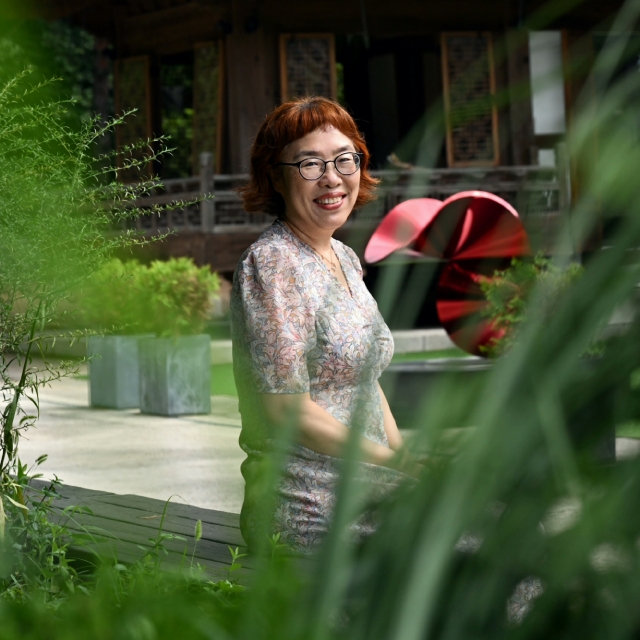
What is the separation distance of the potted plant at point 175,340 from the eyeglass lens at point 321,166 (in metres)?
5.75

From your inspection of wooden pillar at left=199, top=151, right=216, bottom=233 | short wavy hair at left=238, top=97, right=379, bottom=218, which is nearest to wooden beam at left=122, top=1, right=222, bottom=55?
wooden pillar at left=199, top=151, right=216, bottom=233

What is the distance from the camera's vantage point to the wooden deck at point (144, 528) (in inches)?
91.9

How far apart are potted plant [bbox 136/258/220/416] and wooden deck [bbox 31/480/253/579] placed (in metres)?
4.88

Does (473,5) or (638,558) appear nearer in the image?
(638,558)

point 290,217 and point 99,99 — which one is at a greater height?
point 99,99

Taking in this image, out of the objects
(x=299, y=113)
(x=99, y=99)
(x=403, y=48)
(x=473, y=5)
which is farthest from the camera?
(x=99, y=99)

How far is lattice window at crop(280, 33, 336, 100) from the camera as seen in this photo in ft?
52.7

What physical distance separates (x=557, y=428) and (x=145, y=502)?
2955 mm

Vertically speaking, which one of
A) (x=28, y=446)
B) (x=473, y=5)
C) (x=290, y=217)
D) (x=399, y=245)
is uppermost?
(x=473, y=5)

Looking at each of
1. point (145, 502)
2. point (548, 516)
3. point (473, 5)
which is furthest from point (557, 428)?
point (473, 5)

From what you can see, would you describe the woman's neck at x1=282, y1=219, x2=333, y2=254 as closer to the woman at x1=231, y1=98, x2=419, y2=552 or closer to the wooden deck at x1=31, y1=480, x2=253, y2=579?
the woman at x1=231, y1=98, x2=419, y2=552

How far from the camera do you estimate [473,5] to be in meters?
16.5

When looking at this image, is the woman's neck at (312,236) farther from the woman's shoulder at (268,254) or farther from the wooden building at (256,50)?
the wooden building at (256,50)

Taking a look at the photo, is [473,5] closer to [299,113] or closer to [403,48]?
[403,48]
